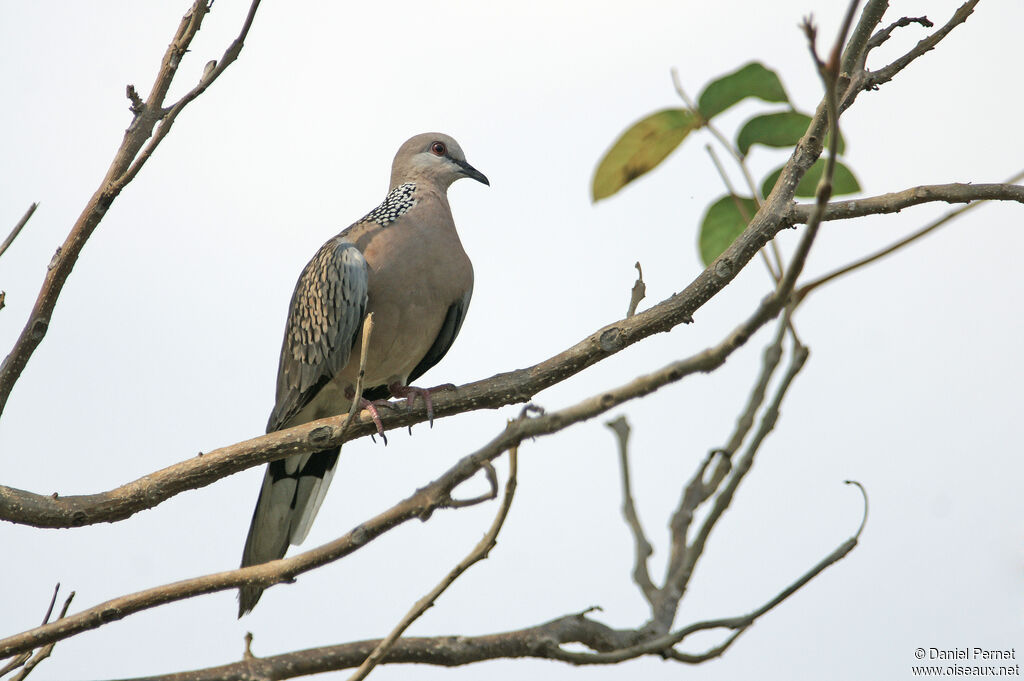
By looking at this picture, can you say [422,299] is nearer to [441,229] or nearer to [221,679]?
[441,229]

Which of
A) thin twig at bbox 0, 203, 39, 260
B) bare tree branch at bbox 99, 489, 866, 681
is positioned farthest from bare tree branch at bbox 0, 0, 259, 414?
bare tree branch at bbox 99, 489, 866, 681

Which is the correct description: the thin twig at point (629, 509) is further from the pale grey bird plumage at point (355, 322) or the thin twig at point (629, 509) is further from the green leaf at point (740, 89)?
the pale grey bird plumage at point (355, 322)

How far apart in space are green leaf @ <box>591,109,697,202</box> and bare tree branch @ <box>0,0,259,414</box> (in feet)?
3.62

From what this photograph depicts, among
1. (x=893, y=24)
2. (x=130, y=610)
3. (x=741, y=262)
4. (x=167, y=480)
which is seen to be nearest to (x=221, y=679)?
(x=130, y=610)

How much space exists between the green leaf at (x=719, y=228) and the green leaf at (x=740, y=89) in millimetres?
325

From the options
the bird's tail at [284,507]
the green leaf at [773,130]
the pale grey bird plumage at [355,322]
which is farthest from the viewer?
the bird's tail at [284,507]

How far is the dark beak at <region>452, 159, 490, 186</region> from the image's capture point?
5.38 meters

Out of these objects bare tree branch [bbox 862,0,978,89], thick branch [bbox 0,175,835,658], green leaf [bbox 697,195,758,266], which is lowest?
thick branch [bbox 0,175,835,658]

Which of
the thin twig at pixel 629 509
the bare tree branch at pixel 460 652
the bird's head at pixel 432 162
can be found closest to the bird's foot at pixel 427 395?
the bare tree branch at pixel 460 652

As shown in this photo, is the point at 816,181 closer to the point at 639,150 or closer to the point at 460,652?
the point at 639,150

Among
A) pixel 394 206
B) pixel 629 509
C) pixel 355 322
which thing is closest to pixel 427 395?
pixel 355 322

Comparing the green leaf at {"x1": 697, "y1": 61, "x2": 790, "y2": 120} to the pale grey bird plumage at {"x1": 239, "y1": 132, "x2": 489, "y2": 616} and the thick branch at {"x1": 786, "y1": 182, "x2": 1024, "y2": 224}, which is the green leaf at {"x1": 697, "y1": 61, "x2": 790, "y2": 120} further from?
the pale grey bird plumage at {"x1": 239, "y1": 132, "x2": 489, "y2": 616}

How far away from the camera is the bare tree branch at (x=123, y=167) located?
2.91m

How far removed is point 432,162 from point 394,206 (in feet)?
1.63
